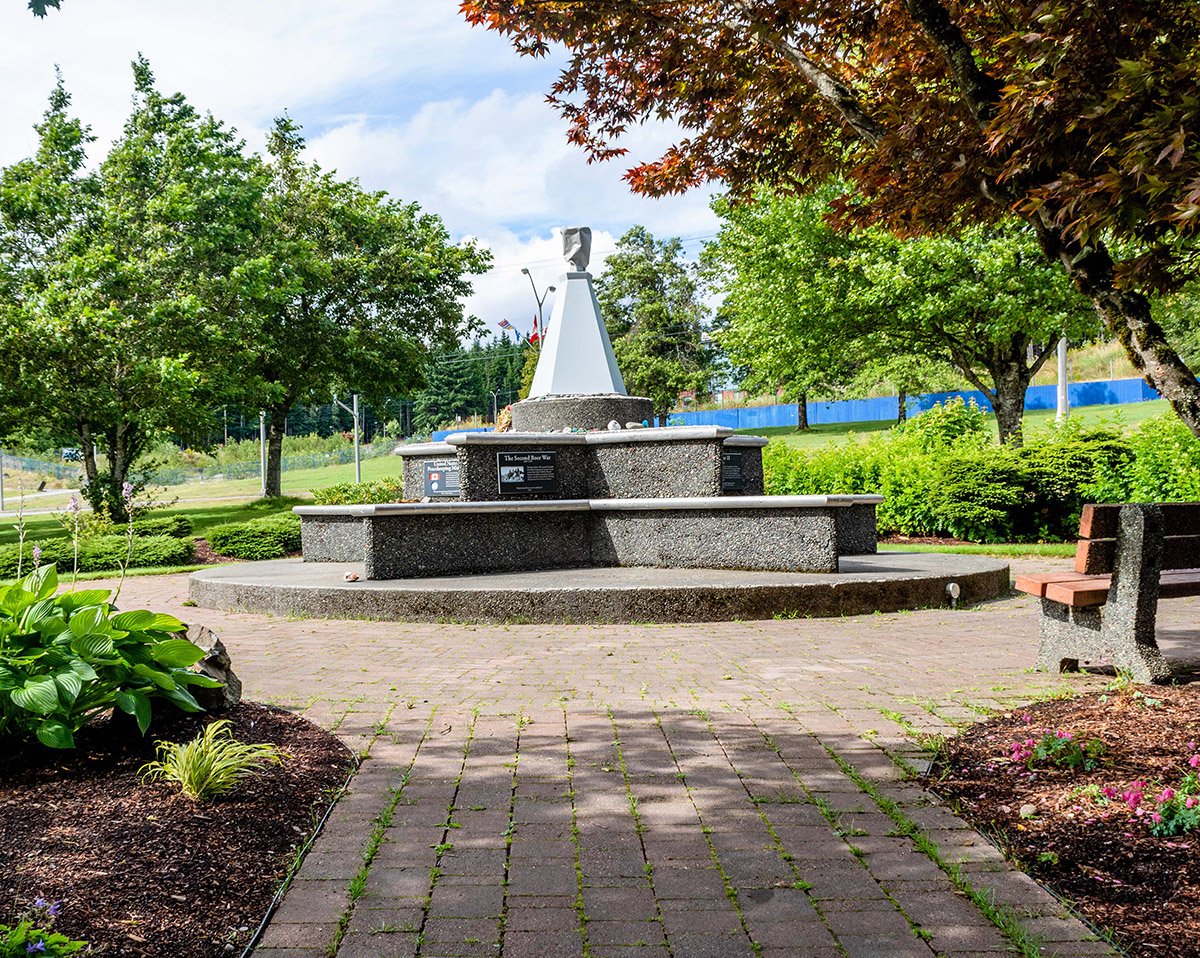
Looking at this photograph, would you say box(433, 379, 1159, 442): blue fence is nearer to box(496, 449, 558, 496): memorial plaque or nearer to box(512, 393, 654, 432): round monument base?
box(512, 393, 654, 432): round monument base

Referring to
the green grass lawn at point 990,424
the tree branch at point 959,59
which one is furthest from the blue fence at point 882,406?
the tree branch at point 959,59

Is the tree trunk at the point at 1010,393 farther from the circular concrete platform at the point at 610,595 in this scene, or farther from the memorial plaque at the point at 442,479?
the memorial plaque at the point at 442,479

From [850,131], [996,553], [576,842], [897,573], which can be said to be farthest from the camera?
[996,553]

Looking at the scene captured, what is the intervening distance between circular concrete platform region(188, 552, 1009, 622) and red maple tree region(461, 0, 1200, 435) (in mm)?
3626

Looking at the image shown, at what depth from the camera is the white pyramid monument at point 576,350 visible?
1266cm

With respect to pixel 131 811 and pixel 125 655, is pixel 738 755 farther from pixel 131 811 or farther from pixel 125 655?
pixel 125 655

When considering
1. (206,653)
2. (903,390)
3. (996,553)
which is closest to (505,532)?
(206,653)

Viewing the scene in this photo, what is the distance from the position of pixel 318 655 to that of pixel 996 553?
34.8 ft

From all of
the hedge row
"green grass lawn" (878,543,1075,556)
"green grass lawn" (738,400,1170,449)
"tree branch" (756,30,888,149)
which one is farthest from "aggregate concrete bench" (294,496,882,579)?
"green grass lawn" (738,400,1170,449)

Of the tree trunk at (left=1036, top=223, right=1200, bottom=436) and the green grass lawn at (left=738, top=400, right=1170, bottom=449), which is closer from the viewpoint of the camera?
the tree trunk at (left=1036, top=223, right=1200, bottom=436)

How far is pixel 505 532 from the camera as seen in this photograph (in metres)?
9.83

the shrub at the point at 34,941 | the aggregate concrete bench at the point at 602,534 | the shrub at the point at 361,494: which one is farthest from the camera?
the shrub at the point at 361,494

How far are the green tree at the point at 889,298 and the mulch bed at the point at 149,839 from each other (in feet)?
59.1

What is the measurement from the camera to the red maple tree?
3.53 metres
